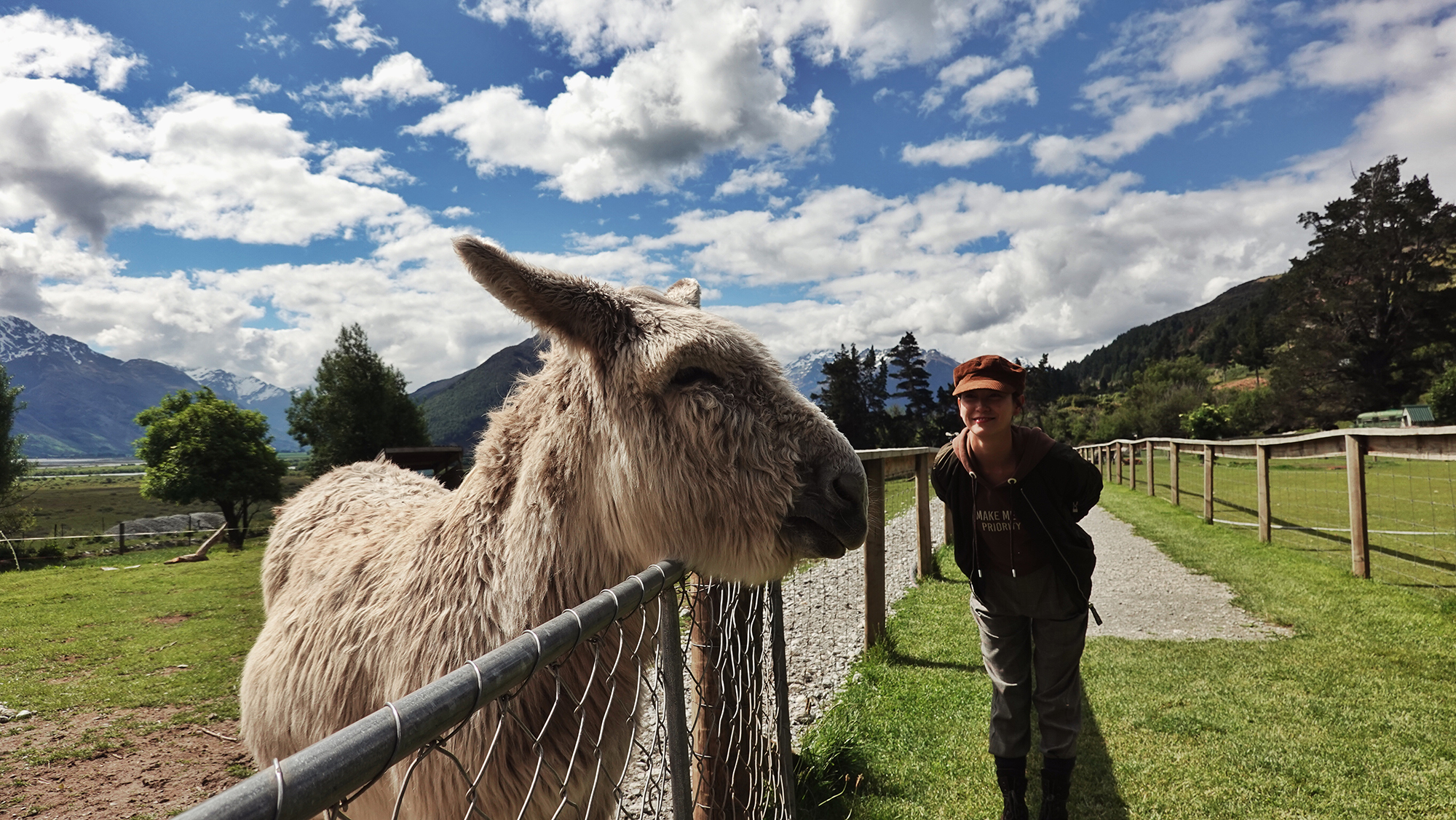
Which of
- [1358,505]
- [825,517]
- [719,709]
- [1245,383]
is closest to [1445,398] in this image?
[1358,505]

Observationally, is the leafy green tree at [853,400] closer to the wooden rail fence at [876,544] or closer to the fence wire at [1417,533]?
the fence wire at [1417,533]

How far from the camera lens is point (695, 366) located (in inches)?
74.6

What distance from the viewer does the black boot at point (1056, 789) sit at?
3.21 m

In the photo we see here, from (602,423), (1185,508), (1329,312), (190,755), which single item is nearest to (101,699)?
(190,755)

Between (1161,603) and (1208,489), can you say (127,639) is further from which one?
(1208,489)

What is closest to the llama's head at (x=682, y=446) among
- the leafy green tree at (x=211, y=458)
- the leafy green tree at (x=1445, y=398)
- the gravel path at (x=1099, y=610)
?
the gravel path at (x=1099, y=610)

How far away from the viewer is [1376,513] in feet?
37.0

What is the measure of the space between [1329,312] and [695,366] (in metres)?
70.0

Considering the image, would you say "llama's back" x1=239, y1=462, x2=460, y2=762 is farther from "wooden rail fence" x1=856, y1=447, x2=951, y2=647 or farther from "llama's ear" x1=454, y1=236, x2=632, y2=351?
"wooden rail fence" x1=856, y1=447, x2=951, y2=647

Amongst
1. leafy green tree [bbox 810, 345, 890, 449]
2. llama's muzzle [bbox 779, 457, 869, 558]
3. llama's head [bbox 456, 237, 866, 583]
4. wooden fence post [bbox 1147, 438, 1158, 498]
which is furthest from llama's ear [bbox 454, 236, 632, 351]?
leafy green tree [bbox 810, 345, 890, 449]

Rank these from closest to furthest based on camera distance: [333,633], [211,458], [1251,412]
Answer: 1. [333,633]
2. [211,458]
3. [1251,412]

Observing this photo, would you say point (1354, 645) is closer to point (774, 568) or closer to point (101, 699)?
point (774, 568)

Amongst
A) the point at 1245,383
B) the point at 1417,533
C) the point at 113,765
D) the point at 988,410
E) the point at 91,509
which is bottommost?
the point at 91,509

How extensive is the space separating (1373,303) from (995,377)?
224 ft
